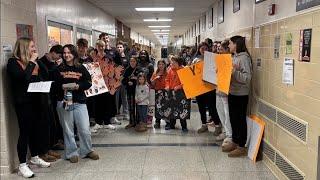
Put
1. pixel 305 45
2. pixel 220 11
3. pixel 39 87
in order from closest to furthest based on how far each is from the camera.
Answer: pixel 305 45, pixel 39 87, pixel 220 11

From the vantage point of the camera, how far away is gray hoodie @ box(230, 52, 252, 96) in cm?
425

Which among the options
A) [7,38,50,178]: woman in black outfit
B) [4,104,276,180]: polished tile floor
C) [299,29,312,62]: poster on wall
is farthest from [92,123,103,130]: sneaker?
[299,29,312,62]: poster on wall

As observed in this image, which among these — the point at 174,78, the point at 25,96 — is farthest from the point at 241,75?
the point at 25,96

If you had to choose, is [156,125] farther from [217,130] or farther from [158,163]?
[158,163]

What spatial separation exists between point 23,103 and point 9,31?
32.1 inches

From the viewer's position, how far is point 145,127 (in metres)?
5.96

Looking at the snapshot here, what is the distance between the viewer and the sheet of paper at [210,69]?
4.73 metres

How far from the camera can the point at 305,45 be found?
297 centimetres

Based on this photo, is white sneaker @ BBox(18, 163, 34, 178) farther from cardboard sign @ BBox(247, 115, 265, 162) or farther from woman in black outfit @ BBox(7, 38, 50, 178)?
cardboard sign @ BBox(247, 115, 265, 162)

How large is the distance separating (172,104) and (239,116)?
1.64 metres

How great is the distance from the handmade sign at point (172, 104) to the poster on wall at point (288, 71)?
2.51 meters

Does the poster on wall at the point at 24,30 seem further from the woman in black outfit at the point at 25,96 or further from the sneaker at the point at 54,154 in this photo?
the sneaker at the point at 54,154

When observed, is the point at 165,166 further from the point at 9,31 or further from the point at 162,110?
the point at 9,31

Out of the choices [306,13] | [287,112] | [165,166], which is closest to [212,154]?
[165,166]
